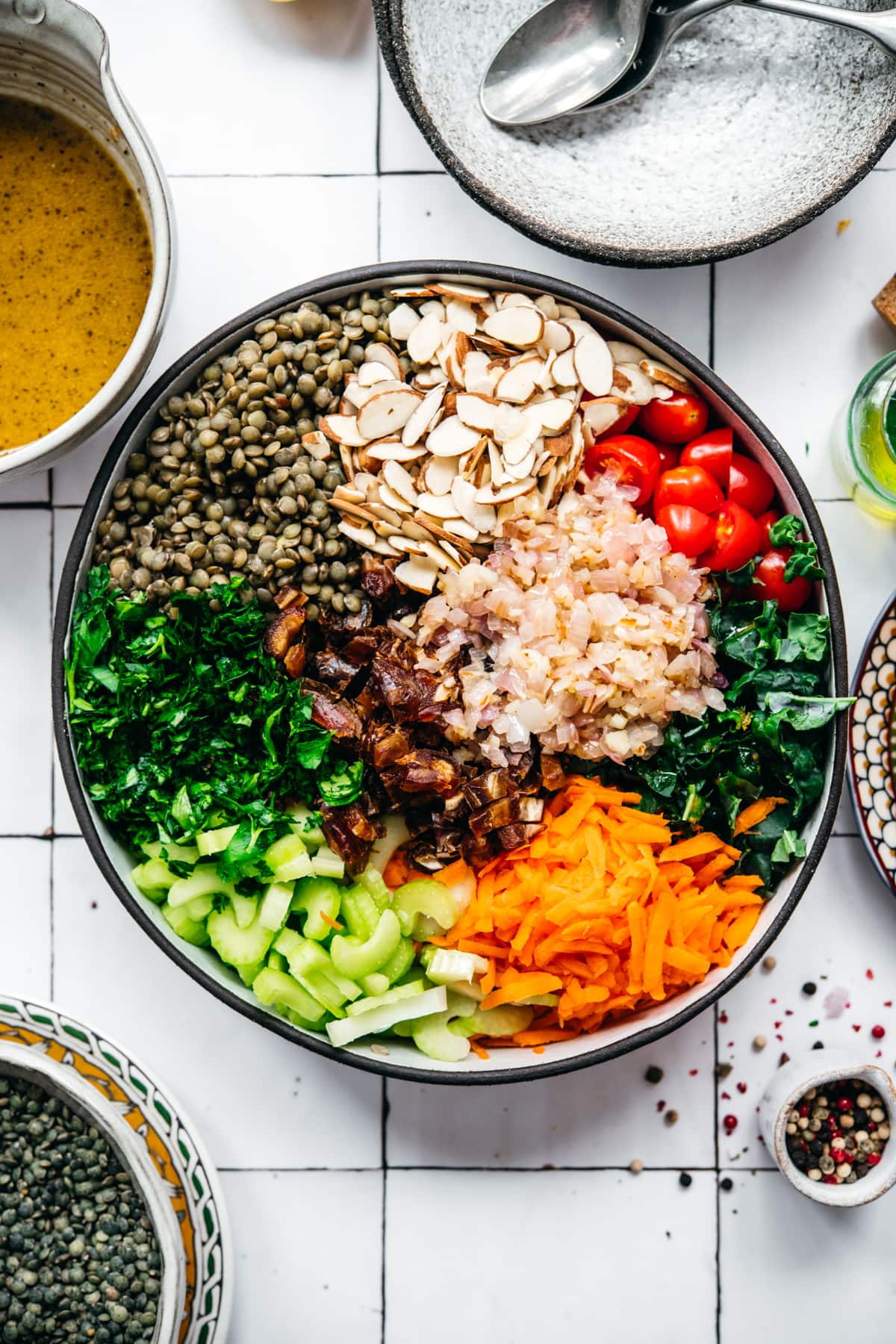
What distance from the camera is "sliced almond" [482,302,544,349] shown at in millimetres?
1573

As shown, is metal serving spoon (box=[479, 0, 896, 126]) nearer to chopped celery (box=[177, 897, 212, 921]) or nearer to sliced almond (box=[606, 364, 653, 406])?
Result: sliced almond (box=[606, 364, 653, 406])

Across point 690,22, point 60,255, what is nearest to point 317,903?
point 60,255

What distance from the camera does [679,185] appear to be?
164cm

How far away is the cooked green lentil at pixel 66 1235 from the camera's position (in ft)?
5.24

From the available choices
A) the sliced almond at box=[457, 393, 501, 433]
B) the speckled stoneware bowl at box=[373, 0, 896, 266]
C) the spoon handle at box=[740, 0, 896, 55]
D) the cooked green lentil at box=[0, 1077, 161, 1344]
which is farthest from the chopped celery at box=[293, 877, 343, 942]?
the spoon handle at box=[740, 0, 896, 55]

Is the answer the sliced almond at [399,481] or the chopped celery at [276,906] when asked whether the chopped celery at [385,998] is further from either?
the sliced almond at [399,481]

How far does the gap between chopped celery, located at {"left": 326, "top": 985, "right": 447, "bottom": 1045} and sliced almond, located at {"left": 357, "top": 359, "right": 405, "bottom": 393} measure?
0.90m

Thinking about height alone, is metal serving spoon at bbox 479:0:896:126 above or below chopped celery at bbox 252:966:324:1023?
above

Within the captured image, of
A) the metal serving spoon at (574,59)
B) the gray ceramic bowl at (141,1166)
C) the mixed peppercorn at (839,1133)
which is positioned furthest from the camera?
the mixed peppercorn at (839,1133)

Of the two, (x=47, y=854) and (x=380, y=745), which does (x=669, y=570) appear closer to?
(x=380, y=745)

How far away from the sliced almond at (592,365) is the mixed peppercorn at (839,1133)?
3.77 feet

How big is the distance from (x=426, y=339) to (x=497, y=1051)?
106cm

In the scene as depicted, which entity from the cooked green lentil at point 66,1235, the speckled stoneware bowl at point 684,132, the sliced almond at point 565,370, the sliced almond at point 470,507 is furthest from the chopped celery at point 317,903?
the speckled stoneware bowl at point 684,132

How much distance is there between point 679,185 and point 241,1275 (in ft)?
6.25
